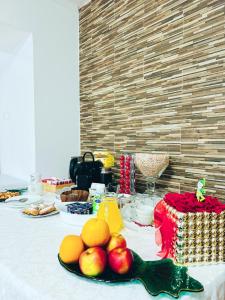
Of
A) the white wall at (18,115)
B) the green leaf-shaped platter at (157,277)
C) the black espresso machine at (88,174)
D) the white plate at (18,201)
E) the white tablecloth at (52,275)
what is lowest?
the white tablecloth at (52,275)

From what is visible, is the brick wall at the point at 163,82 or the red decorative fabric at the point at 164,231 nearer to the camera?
the red decorative fabric at the point at 164,231

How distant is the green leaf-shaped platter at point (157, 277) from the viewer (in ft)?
2.25

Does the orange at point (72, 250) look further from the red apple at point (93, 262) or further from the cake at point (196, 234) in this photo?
the cake at point (196, 234)

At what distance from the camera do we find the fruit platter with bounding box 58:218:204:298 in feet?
2.32

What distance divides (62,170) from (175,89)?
1.32m

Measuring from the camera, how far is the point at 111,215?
1.14m

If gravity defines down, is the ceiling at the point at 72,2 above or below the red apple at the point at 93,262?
above

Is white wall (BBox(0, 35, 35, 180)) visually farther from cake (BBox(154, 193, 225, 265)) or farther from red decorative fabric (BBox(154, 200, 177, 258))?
cake (BBox(154, 193, 225, 265))

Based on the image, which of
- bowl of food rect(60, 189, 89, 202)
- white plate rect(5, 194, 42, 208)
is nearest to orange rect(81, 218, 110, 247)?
bowl of food rect(60, 189, 89, 202)

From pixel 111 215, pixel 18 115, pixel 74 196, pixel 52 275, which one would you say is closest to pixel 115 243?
pixel 52 275


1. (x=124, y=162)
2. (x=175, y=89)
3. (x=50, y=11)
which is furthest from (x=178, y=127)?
(x=50, y=11)

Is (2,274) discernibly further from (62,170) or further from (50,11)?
(50,11)

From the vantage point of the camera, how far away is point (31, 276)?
79 centimetres

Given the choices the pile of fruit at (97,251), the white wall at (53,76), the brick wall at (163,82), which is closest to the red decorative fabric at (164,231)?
the pile of fruit at (97,251)
